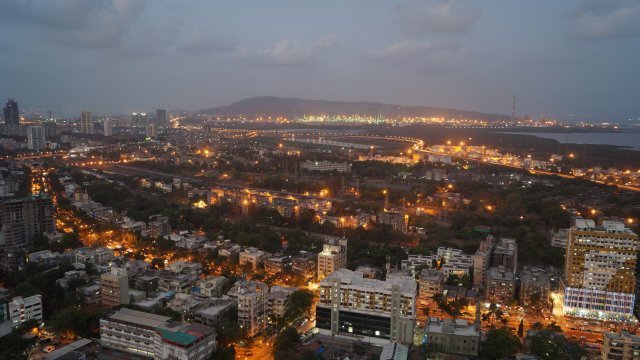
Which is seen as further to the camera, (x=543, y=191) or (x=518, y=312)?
(x=543, y=191)

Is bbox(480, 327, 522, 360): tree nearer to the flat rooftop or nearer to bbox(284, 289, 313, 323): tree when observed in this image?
bbox(284, 289, 313, 323): tree

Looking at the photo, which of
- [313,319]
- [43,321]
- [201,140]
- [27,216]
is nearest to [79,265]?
[43,321]

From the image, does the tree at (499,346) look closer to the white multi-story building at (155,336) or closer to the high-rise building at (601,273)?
the high-rise building at (601,273)


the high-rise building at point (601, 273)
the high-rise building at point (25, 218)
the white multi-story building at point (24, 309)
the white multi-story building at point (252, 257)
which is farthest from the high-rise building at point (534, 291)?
the high-rise building at point (25, 218)

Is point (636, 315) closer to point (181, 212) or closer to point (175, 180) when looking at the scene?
point (181, 212)

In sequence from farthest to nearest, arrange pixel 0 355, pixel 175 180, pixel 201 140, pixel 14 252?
1. pixel 201 140
2. pixel 175 180
3. pixel 14 252
4. pixel 0 355

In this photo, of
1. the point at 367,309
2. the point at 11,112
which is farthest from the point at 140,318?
the point at 11,112

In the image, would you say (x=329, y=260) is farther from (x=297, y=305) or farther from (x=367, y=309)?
(x=367, y=309)
